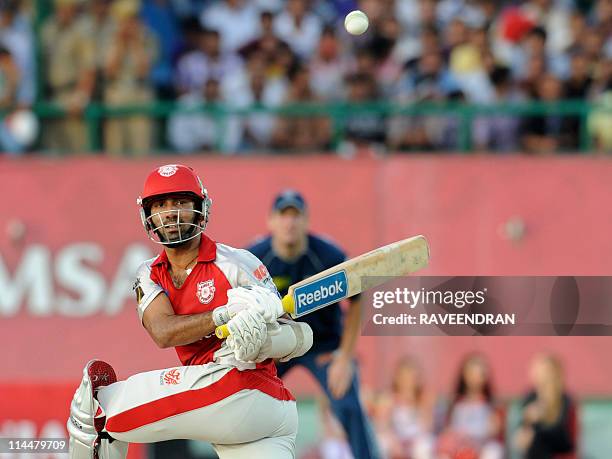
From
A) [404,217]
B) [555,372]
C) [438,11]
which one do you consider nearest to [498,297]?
[555,372]

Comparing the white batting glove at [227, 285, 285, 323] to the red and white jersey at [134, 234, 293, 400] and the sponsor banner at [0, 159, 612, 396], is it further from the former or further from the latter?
the sponsor banner at [0, 159, 612, 396]

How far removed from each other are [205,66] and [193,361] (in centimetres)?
581

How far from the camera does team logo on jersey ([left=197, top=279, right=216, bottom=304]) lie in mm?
5379

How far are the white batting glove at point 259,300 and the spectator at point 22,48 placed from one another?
621cm

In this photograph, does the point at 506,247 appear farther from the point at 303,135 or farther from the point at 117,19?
the point at 117,19

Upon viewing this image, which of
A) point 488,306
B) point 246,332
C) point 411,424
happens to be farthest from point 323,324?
point 246,332

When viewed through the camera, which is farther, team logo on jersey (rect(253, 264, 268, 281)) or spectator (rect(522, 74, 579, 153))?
spectator (rect(522, 74, 579, 153))

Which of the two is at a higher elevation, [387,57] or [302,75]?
[387,57]

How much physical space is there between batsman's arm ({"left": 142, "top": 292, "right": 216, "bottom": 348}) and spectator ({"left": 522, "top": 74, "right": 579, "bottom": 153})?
5.91 metres

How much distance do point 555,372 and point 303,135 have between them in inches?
112

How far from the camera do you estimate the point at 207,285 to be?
5.39 m

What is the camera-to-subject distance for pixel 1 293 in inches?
425

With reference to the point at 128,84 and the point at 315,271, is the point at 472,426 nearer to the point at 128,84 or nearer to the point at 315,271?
the point at 315,271

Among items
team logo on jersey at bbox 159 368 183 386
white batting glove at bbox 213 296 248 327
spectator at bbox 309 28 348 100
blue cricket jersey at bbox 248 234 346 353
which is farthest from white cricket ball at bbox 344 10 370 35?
spectator at bbox 309 28 348 100
